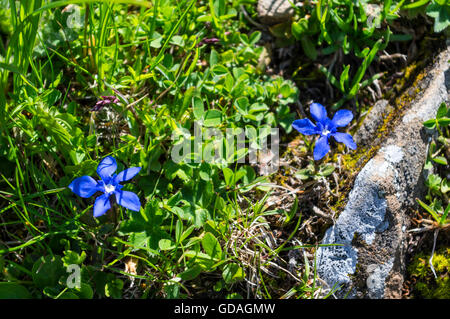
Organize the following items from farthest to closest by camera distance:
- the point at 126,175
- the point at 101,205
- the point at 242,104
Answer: the point at 242,104
the point at 126,175
the point at 101,205

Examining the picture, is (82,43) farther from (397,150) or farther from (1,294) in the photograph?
(397,150)

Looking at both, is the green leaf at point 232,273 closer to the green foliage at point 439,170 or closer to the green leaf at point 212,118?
the green leaf at point 212,118

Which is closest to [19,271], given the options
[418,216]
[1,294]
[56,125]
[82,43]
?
[1,294]

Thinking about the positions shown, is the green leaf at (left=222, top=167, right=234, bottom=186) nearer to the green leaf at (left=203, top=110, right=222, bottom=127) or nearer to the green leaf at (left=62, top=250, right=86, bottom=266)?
the green leaf at (left=203, top=110, right=222, bottom=127)

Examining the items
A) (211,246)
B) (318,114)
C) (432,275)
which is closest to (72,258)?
(211,246)

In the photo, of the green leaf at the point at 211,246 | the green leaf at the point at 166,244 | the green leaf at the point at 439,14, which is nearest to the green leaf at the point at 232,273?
the green leaf at the point at 211,246

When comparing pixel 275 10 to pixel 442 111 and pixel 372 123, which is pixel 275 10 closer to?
pixel 372 123

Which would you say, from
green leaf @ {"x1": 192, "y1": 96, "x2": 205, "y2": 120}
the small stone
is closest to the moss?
the small stone
